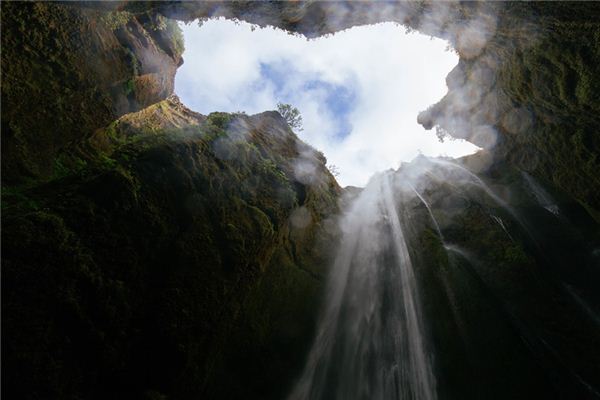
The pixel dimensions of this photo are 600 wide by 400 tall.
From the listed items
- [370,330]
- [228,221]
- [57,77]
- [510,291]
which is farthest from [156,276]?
[510,291]

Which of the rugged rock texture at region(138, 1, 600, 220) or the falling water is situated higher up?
the rugged rock texture at region(138, 1, 600, 220)

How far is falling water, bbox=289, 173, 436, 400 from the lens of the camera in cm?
972

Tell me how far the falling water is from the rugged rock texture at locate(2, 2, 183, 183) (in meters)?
8.59

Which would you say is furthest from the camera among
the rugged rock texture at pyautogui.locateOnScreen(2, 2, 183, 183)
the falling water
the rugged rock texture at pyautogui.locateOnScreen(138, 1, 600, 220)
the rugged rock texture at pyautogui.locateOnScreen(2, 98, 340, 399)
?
the falling water

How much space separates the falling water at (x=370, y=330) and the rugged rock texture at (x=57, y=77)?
8594 mm

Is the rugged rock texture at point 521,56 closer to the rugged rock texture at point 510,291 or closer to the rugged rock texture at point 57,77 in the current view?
the rugged rock texture at point 57,77

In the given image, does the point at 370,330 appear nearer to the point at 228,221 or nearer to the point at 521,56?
the point at 228,221

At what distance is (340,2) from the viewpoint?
834 centimetres

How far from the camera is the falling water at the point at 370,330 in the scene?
31.9 feet

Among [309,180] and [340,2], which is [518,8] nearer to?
[340,2]

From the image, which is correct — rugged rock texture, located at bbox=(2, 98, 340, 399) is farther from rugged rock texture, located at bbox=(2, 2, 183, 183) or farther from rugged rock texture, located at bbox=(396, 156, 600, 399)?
rugged rock texture, located at bbox=(396, 156, 600, 399)

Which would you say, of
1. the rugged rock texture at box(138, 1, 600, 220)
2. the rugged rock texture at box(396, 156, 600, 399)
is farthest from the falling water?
the rugged rock texture at box(138, 1, 600, 220)

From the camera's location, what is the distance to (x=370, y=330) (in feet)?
37.3

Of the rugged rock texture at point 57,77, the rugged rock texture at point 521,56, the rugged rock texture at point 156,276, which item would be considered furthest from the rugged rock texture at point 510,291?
the rugged rock texture at point 57,77
